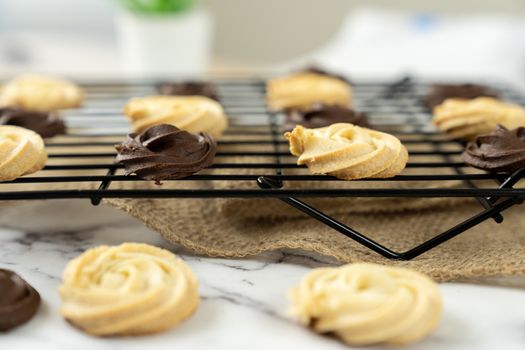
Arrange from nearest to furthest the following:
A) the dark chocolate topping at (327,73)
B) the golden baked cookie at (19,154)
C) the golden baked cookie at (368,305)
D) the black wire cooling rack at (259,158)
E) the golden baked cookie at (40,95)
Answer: the golden baked cookie at (368,305)
the black wire cooling rack at (259,158)
the golden baked cookie at (19,154)
the golden baked cookie at (40,95)
the dark chocolate topping at (327,73)

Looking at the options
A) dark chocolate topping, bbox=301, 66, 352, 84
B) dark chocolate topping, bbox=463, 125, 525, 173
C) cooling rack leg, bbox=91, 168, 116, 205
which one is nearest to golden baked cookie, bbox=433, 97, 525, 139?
dark chocolate topping, bbox=463, 125, 525, 173

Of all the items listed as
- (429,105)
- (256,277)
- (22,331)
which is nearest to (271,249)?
(256,277)

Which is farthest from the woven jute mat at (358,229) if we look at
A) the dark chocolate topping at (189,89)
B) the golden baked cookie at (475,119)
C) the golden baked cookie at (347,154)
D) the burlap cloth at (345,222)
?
the dark chocolate topping at (189,89)

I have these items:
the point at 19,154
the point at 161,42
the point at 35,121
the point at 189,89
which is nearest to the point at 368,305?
the point at 19,154

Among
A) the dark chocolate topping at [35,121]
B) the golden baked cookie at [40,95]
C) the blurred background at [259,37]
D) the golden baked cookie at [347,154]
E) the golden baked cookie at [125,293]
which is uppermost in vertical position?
the golden baked cookie at [347,154]

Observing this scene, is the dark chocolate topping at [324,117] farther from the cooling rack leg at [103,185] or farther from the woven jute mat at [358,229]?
the cooling rack leg at [103,185]

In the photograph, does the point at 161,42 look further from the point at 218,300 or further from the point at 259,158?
the point at 218,300
